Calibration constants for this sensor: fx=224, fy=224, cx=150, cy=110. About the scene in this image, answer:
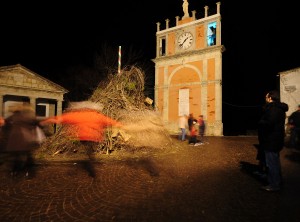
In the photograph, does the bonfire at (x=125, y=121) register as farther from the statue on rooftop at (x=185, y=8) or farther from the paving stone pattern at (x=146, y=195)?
the statue on rooftop at (x=185, y=8)

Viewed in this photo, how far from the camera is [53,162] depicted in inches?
322

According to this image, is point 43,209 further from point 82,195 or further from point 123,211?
point 123,211

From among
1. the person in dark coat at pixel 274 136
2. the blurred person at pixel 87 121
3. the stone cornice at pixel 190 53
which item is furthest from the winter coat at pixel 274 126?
the stone cornice at pixel 190 53

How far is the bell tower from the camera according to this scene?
2377cm

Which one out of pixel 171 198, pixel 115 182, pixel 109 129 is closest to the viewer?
pixel 171 198

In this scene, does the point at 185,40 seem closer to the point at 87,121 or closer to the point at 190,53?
the point at 190,53

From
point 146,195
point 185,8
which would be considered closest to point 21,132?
point 146,195

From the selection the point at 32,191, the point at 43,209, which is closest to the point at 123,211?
the point at 43,209

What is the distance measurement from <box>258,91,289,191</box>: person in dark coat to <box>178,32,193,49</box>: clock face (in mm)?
22543

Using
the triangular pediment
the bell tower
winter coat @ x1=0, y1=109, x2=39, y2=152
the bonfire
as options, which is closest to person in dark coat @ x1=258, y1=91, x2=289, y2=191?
winter coat @ x1=0, y1=109, x2=39, y2=152

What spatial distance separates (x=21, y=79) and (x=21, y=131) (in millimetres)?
18127

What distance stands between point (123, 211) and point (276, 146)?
11.0 ft

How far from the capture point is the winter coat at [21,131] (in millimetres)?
5836

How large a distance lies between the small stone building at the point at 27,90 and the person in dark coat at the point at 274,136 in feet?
66.3
